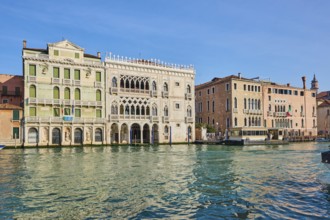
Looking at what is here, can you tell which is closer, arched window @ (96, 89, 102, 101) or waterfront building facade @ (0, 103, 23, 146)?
waterfront building facade @ (0, 103, 23, 146)

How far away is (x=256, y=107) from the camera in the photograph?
51.7 meters

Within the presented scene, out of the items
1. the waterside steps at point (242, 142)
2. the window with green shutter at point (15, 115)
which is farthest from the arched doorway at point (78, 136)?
the waterside steps at point (242, 142)

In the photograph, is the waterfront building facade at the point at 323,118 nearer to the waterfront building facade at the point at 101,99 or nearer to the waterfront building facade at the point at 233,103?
the waterfront building facade at the point at 233,103

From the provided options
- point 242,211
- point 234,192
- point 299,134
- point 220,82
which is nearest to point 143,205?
point 242,211

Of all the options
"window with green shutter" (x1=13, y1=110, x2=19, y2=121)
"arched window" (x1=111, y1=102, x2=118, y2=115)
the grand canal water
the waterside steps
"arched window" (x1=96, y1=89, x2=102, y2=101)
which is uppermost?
"arched window" (x1=96, y1=89, x2=102, y2=101)

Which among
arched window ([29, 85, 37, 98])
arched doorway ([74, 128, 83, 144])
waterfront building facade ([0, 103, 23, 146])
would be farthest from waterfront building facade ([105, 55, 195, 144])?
waterfront building facade ([0, 103, 23, 146])

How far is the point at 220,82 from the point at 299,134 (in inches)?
696

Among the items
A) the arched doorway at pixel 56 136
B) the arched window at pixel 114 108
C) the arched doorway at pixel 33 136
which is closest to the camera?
the arched doorway at pixel 33 136

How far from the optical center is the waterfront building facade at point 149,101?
4191 cm

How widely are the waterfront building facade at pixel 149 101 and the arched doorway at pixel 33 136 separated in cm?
875

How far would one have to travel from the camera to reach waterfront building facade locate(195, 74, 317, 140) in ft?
161

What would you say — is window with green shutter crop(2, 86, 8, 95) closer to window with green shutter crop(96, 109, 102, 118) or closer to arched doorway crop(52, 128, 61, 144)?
arched doorway crop(52, 128, 61, 144)

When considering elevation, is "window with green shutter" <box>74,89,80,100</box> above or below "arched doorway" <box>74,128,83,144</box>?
above

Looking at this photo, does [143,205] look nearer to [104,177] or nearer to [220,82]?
Result: [104,177]
